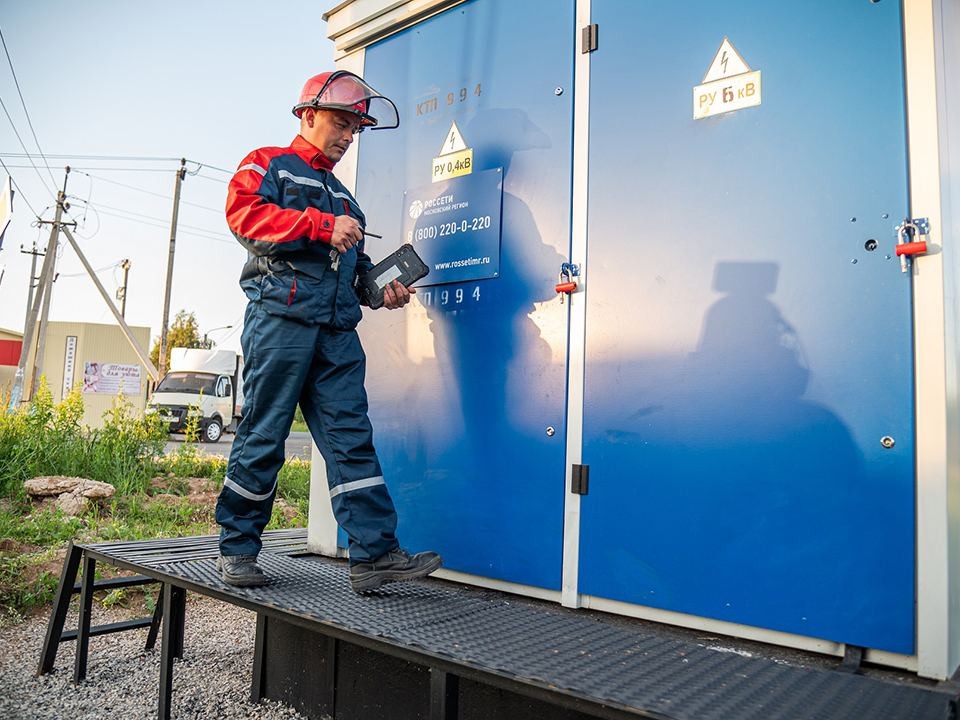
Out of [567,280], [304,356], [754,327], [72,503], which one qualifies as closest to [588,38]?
[567,280]

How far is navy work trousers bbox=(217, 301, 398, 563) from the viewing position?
2564mm

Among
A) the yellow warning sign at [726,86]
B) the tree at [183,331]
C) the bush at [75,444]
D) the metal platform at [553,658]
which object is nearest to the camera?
the metal platform at [553,658]

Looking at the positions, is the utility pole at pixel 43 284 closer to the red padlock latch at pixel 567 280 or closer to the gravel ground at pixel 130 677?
the gravel ground at pixel 130 677

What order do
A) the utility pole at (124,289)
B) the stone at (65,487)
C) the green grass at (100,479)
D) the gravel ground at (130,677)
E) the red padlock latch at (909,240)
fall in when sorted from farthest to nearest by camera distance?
the utility pole at (124,289) → the stone at (65,487) → the green grass at (100,479) → the gravel ground at (130,677) → the red padlock latch at (909,240)

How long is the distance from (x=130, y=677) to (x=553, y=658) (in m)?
2.50

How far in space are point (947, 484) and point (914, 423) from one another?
6.4 inches

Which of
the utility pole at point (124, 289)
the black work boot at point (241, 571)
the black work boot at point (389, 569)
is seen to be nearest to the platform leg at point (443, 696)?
the black work boot at point (389, 569)

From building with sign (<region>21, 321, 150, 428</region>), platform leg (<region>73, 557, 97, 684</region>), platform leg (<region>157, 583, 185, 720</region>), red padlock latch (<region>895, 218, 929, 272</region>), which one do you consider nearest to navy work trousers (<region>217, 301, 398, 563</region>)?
platform leg (<region>157, 583, 185, 720</region>)

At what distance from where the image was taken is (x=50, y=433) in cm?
704

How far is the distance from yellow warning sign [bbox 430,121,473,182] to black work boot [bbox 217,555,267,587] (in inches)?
66.6

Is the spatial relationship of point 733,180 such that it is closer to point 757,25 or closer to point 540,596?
point 757,25

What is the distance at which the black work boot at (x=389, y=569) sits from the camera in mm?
2508

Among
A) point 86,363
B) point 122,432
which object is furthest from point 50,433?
point 86,363

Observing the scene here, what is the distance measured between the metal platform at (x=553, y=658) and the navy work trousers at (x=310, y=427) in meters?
0.22
